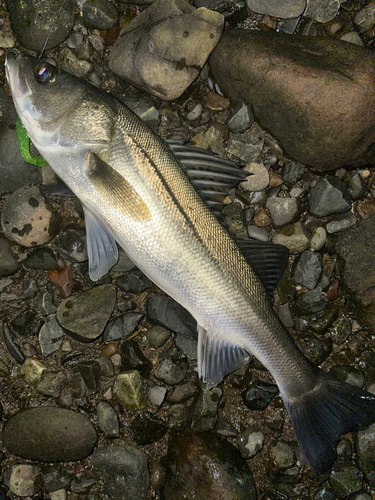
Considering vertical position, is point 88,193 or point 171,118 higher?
point 171,118

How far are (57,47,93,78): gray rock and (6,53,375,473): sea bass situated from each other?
0.61 meters

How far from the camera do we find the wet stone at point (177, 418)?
295 cm

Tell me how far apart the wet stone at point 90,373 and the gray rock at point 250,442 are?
54.4 inches

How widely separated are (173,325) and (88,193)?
135 cm

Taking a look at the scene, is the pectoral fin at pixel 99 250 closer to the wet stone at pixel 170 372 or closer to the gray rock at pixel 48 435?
the wet stone at pixel 170 372

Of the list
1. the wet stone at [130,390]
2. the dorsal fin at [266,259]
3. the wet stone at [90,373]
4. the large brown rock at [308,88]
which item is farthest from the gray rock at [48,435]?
the large brown rock at [308,88]

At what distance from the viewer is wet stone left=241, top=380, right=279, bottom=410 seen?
2.99 meters

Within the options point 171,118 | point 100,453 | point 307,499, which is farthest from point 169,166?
point 307,499

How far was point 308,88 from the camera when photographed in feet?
9.20

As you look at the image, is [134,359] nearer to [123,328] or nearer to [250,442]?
[123,328]

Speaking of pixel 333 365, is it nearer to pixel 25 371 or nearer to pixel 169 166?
pixel 169 166

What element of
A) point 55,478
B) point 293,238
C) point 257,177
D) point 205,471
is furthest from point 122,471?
point 257,177

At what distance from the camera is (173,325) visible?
2.95 meters

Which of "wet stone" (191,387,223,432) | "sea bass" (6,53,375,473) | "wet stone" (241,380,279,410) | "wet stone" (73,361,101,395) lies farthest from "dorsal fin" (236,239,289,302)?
"wet stone" (73,361,101,395)
